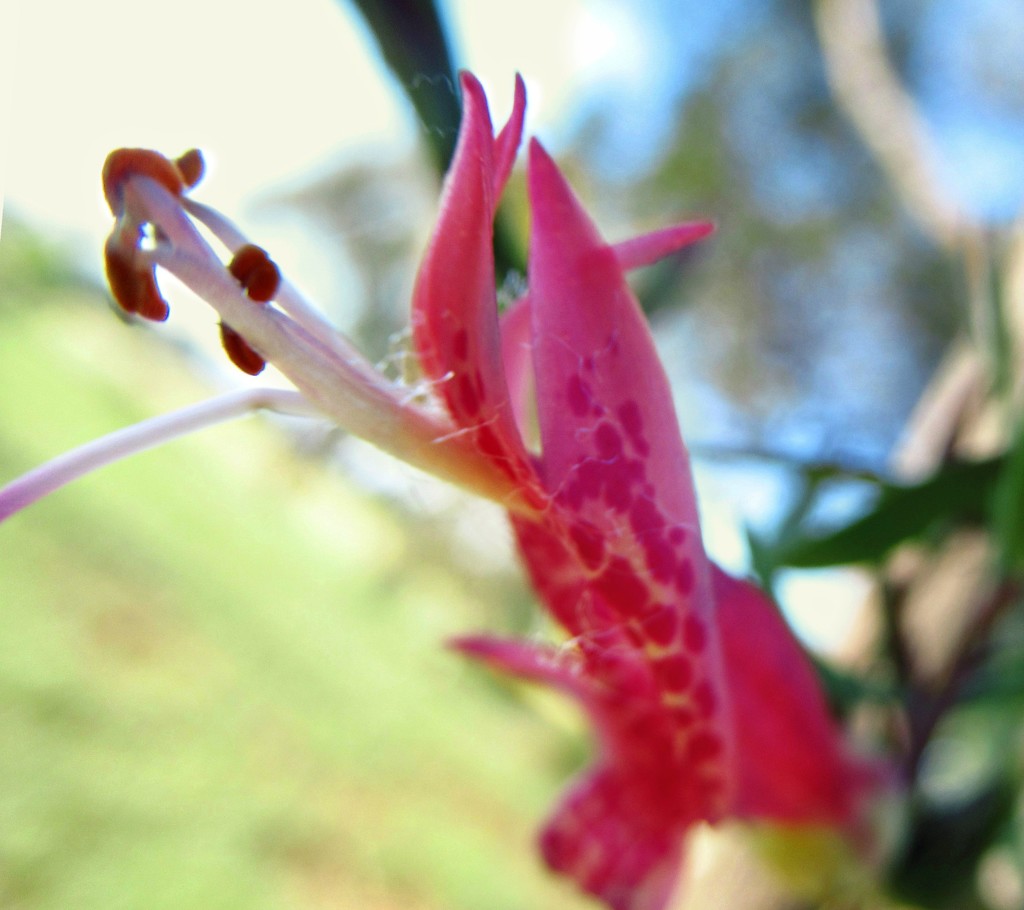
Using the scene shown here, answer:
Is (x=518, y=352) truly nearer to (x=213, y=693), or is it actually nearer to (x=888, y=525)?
(x=888, y=525)

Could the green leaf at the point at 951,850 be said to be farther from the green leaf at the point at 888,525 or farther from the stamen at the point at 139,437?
the stamen at the point at 139,437

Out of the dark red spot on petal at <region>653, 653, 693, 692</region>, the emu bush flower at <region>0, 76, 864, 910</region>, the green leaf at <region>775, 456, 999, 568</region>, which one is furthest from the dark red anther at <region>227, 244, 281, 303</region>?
the green leaf at <region>775, 456, 999, 568</region>

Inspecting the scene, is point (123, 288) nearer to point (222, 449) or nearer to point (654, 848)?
point (654, 848)

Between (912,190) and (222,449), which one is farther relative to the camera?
(222,449)

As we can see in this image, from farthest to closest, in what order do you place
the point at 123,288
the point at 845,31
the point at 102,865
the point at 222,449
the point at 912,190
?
1. the point at 222,449
2. the point at 845,31
3. the point at 912,190
4. the point at 102,865
5. the point at 123,288

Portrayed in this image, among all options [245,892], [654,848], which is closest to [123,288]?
[654,848]
